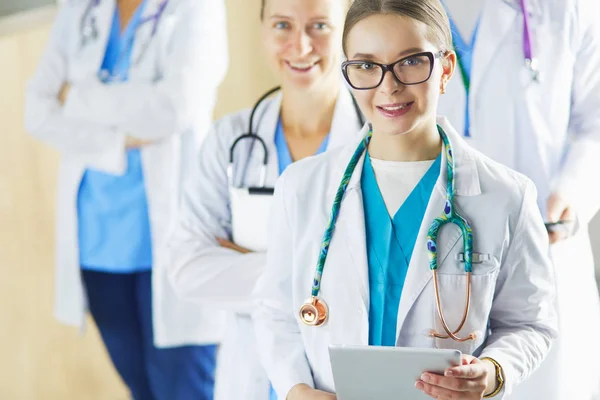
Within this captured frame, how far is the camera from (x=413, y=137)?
4.05 ft

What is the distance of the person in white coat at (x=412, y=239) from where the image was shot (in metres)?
1.18

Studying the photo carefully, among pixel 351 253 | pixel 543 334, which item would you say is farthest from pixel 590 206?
pixel 351 253

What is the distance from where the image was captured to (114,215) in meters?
2.26

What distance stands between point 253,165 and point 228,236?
0.16 m

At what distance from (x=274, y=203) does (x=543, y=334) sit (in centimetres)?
45

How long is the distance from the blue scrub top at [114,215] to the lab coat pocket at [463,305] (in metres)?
1.20

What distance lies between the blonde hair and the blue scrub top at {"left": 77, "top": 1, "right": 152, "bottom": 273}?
110cm

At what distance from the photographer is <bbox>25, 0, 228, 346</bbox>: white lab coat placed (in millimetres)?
2082

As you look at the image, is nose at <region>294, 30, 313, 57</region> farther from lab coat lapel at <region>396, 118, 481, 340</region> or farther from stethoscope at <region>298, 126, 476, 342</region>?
lab coat lapel at <region>396, 118, 481, 340</region>

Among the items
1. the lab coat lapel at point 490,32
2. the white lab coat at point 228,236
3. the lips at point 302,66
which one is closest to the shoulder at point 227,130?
the white lab coat at point 228,236

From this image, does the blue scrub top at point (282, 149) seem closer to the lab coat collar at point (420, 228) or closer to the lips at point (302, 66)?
the lips at point (302, 66)

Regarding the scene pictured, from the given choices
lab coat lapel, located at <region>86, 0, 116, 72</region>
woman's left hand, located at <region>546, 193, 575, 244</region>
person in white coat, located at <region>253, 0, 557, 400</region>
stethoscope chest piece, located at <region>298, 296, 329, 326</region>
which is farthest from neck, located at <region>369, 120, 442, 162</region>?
lab coat lapel, located at <region>86, 0, 116, 72</region>

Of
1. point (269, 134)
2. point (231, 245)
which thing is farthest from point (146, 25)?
point (231, 245)

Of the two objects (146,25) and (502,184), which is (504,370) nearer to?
(502,184)
